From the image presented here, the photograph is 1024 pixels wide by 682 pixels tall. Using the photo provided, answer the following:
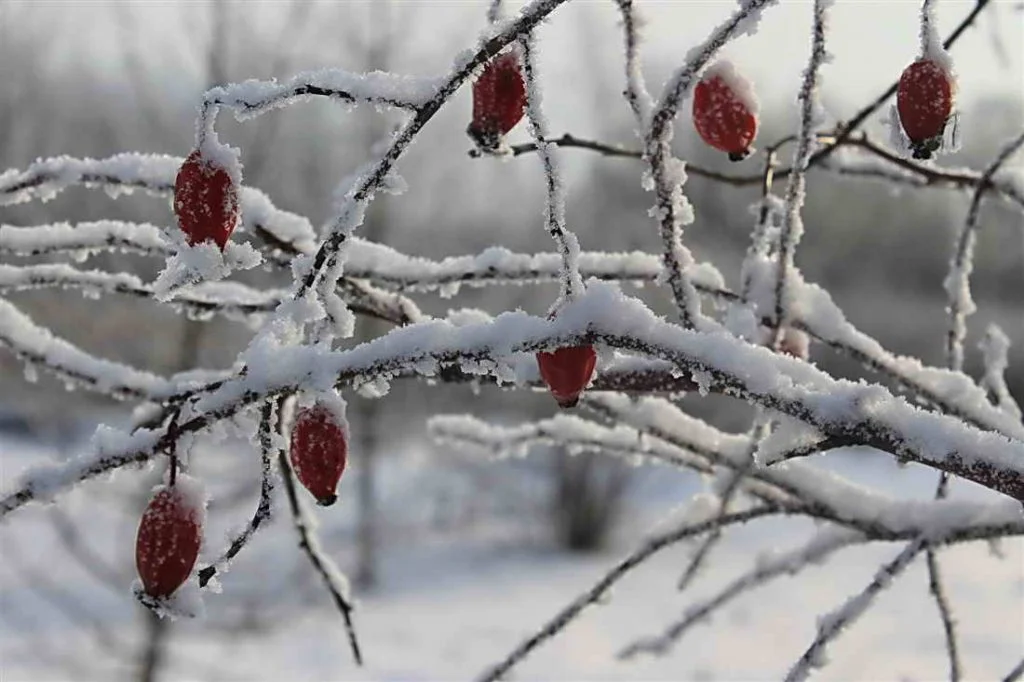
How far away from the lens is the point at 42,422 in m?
4.10

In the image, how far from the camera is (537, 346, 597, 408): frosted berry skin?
431mm

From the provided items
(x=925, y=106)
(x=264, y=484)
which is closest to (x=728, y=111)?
(x=925, y=106)

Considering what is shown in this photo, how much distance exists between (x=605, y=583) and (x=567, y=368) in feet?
1.12

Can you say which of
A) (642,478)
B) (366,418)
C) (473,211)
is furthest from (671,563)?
(473,211)

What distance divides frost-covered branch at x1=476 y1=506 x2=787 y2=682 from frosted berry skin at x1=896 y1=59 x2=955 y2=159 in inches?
11.4

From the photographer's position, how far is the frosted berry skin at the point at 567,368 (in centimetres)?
43

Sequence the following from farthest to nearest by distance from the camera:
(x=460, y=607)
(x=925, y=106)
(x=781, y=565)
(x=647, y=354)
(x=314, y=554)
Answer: (x=460, y=607) < (x=781, y=565) < (x=314, y=554) < (x=925, y=106) < (x=647, y=354)

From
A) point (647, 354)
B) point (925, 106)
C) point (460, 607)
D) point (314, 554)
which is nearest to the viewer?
point (647, 354)

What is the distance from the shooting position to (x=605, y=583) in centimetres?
73

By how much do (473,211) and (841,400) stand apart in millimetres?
7257

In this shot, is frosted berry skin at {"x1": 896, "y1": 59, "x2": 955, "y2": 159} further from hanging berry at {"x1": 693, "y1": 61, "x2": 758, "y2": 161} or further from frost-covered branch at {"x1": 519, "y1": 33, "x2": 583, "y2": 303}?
frost-covered branch at {"x1": 519, "y1": 33, "x2": 583, "y2": 303}

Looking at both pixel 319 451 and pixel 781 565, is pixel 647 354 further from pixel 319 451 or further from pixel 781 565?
pixel 781 565

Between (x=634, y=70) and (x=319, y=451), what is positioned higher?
(x=634, y=70)

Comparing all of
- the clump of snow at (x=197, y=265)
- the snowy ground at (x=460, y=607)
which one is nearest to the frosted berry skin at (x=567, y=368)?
the clump of snow at (x=197, y=265)
